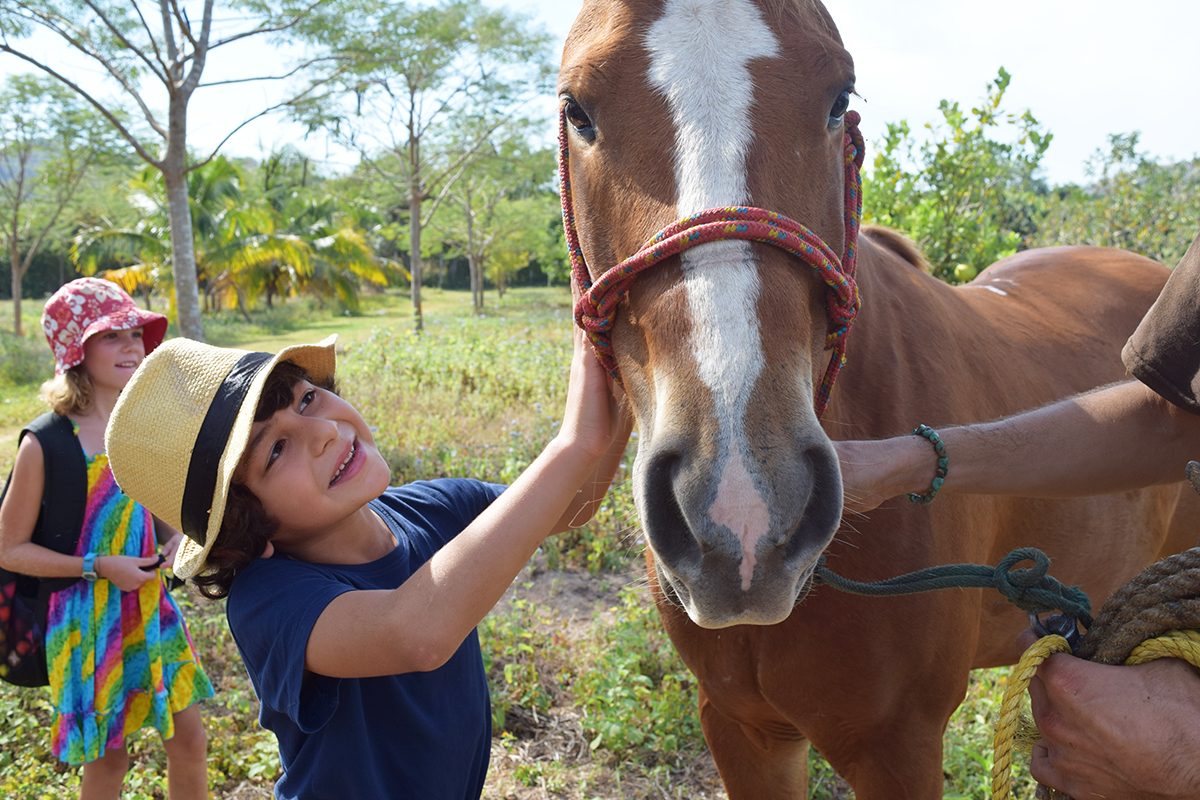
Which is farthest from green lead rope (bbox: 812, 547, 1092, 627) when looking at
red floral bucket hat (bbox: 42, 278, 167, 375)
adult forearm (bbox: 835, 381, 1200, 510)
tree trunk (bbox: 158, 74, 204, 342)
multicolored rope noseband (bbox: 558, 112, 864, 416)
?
tree trunk (bbox: 158, 74, 204, 342)

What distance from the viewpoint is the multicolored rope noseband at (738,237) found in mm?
1167

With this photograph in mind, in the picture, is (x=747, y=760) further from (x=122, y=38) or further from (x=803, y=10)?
(x=122, y=38)

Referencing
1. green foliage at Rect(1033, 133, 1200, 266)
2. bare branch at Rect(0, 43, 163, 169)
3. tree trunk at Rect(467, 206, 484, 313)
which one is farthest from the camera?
tree trunk at Rect(467, 206, 484, 313)

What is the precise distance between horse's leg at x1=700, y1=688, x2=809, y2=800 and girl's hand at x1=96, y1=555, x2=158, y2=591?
Result: 1917 mm

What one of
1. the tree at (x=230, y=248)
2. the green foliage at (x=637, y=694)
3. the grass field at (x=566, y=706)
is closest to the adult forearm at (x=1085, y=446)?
the grass field at (x=566, y=706)

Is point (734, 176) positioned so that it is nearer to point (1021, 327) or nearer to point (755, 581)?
point (755, 581)

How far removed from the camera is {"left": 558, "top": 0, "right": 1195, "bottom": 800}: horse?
108 centimetres

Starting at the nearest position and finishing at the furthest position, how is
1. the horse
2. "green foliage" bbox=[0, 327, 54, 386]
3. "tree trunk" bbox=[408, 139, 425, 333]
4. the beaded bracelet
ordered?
the horse < the beaded bracelet < "green foliage" bbox=[0, 327, 54, 386] < "tree trunk" bbox=[408, 139, 425, 333]

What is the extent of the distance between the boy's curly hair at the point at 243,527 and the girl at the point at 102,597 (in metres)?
1.29

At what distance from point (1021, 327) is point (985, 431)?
4.21ft

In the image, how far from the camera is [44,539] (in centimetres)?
246

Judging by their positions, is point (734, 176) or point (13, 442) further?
point (13, 442)

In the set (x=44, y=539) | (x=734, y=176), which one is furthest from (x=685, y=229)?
(x=44, y=539)

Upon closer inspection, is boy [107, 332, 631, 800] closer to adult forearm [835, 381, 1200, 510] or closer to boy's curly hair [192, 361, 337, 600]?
boy's curly hair [192, 361, 337, 600]
